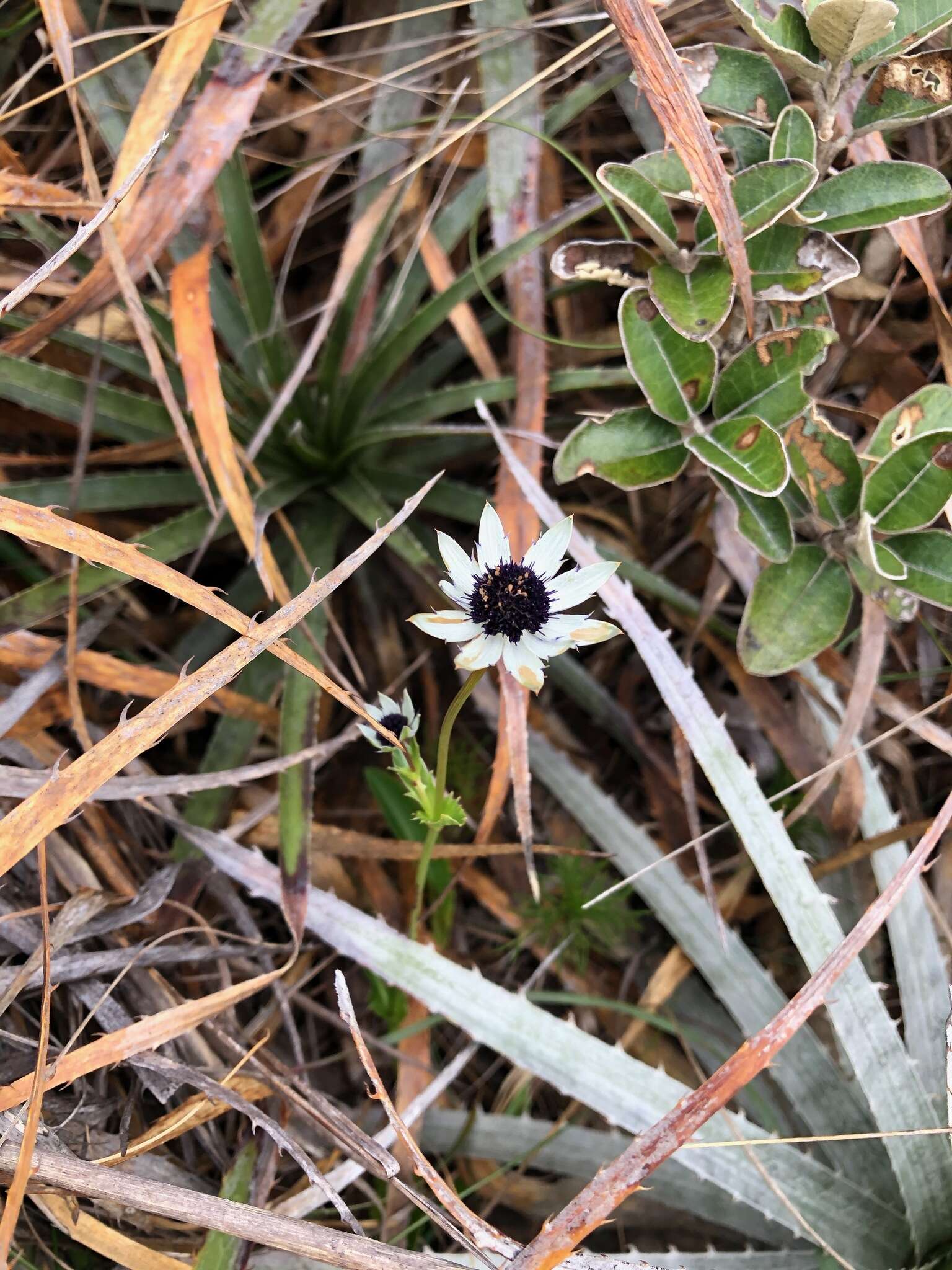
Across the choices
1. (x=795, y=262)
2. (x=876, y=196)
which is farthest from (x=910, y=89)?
(x=795, y=262)

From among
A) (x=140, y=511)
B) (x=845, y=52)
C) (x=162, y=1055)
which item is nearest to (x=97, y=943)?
(x=162, y=1055)

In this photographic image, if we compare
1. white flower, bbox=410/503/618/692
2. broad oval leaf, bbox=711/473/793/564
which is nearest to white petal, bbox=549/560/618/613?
white flower, bbox=410/503/618/692

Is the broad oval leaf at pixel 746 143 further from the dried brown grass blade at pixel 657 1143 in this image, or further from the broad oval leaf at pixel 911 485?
the dried brown grass blade at pixel 657 1143

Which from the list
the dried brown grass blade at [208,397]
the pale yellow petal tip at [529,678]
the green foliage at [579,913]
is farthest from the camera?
the green foliage at [579,913]

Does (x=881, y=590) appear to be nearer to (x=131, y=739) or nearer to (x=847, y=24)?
(x=847, y=24)

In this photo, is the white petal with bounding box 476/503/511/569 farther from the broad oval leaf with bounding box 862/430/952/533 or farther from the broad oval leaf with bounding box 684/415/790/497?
the broad oval leaf with bounding box 862/430/952/533

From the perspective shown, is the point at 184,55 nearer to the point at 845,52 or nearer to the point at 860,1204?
the point at 845,52

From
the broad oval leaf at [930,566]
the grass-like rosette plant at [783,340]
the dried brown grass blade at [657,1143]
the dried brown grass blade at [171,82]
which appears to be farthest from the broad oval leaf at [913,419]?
the dried brown grass blade at [171,82]
